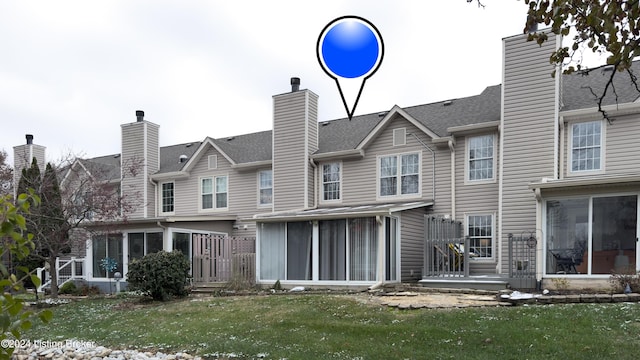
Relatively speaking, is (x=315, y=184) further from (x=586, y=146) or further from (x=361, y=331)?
(x=361, y=331)

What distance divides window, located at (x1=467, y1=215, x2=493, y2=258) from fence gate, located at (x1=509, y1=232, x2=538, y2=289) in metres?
1.56

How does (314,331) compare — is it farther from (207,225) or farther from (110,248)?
(110,248)

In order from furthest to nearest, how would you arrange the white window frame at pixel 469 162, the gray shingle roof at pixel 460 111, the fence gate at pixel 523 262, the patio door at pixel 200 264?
1. the patio door at pixel 200 264
2. the gray shingle roof at pixel 460 111
3. the white window frame at pixel 469 162
4. the fence gate at pixel 523 262

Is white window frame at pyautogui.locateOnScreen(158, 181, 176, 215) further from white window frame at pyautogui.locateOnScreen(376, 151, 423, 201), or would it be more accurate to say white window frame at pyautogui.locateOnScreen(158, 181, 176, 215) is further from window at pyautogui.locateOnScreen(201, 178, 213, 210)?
white window frame at pyautogui.locateOnScreen(376, 151, 423, 201)

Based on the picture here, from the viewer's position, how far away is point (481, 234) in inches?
584

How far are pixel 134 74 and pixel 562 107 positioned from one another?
11.6 m

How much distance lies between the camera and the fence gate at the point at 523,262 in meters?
12.0

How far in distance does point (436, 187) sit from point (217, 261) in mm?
7459

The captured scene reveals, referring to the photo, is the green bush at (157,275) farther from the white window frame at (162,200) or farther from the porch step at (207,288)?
the white window frame at (162,200)

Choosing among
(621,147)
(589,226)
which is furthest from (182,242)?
(621,147)

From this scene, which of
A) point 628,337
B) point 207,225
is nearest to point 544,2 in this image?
point 628,337

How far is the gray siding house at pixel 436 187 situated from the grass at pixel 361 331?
3.35m

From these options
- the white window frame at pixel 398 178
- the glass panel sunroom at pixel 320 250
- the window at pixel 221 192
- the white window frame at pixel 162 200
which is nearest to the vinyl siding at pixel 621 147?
the white window frame at pixel 398 178

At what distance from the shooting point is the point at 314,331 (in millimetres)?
8266
